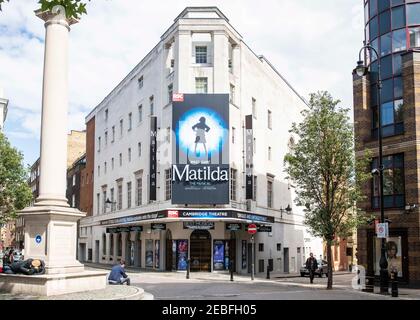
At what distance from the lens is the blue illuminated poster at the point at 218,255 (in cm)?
3672

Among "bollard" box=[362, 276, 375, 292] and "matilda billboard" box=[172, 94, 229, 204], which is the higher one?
"matilda billboard" box=[172, 94, 229, 204]

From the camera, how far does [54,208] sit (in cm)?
A: 1681

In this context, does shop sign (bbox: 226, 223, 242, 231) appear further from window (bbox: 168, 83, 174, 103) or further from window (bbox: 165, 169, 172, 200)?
window (bbox: 168, 83, 174, 103)

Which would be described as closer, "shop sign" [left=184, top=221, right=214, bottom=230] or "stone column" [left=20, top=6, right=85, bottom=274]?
"stone column" [left=20, top=6, right=85, bottom=274]

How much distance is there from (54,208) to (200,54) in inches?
960

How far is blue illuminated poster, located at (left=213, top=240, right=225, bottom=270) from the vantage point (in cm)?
3672

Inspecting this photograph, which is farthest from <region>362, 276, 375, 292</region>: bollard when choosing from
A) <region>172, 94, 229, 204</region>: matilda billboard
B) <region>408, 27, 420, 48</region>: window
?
<region>408, 27, 420, 48</region>: window

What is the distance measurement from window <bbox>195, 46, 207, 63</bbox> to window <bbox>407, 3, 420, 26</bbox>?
14842 millimetres

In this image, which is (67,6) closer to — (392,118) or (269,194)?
(392,118)

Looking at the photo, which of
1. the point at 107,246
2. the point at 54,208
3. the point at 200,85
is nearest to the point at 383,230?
the point at 54,208

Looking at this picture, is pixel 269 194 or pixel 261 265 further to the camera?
pixel 269 194

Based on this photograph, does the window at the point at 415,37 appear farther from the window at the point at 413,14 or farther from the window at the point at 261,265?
the window at the point at 261,265
